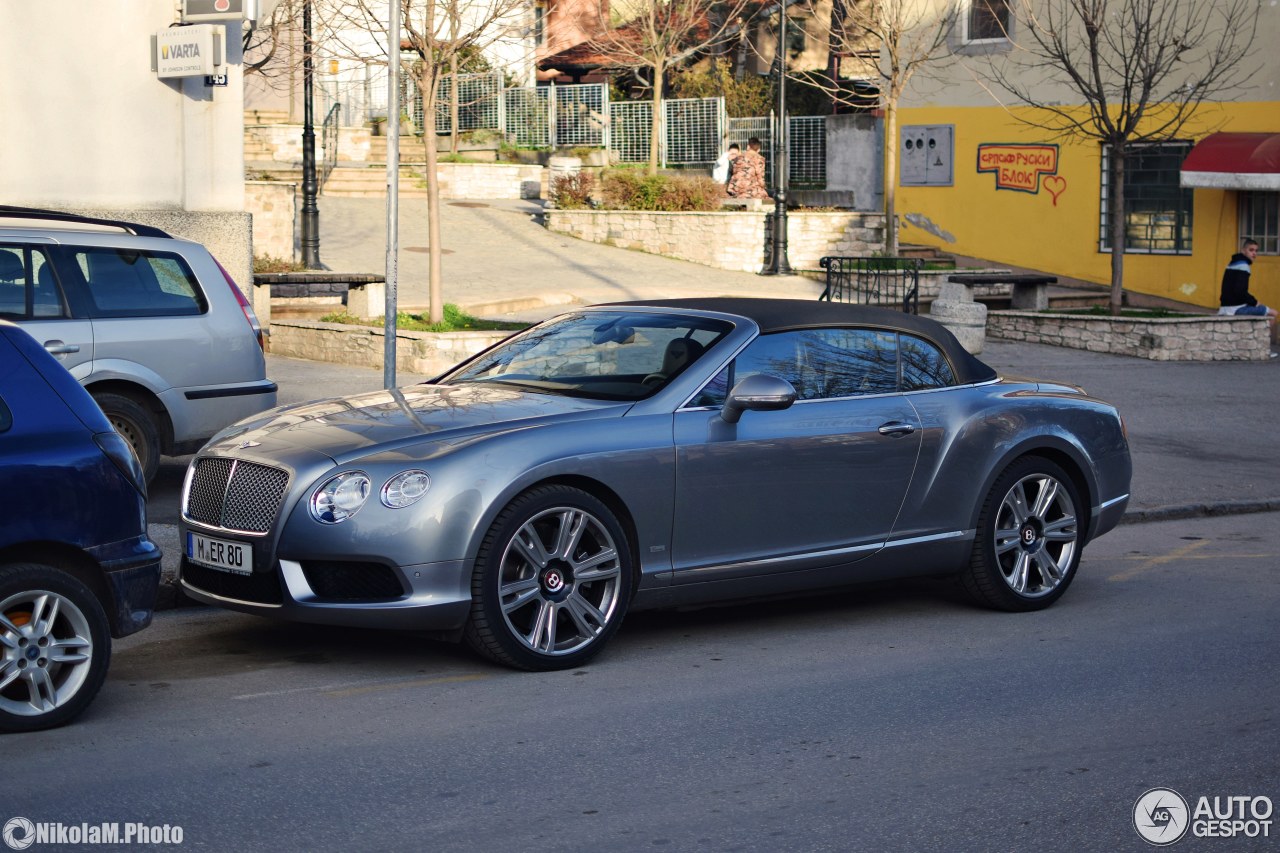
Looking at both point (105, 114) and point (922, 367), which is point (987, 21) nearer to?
point (105, 114)

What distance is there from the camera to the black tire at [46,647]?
550 centimetres

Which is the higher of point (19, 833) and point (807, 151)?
point (807, 151)

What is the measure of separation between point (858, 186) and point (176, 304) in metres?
24.2

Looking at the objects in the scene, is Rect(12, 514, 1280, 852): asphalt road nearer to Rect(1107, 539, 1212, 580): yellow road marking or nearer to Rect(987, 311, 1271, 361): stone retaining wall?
Rect(1107, 539, 1212, 580): yellow road marking

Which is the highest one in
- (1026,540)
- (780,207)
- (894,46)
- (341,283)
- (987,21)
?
(987,21)

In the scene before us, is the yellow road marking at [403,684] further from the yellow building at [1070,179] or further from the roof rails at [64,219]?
the yellow building at [1070,179]

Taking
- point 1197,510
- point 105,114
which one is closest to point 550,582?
point 1197,510

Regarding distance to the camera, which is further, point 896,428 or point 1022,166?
point 1022,166

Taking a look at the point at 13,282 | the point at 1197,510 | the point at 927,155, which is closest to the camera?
the point at 13,282

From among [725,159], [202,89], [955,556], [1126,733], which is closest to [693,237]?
[725,159]

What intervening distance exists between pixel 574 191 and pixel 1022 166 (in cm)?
854

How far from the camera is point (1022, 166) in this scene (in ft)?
98.2

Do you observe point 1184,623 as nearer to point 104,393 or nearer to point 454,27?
point 104,393

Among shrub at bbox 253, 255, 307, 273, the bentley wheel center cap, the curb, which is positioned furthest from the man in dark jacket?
the bentley wheel center cap
